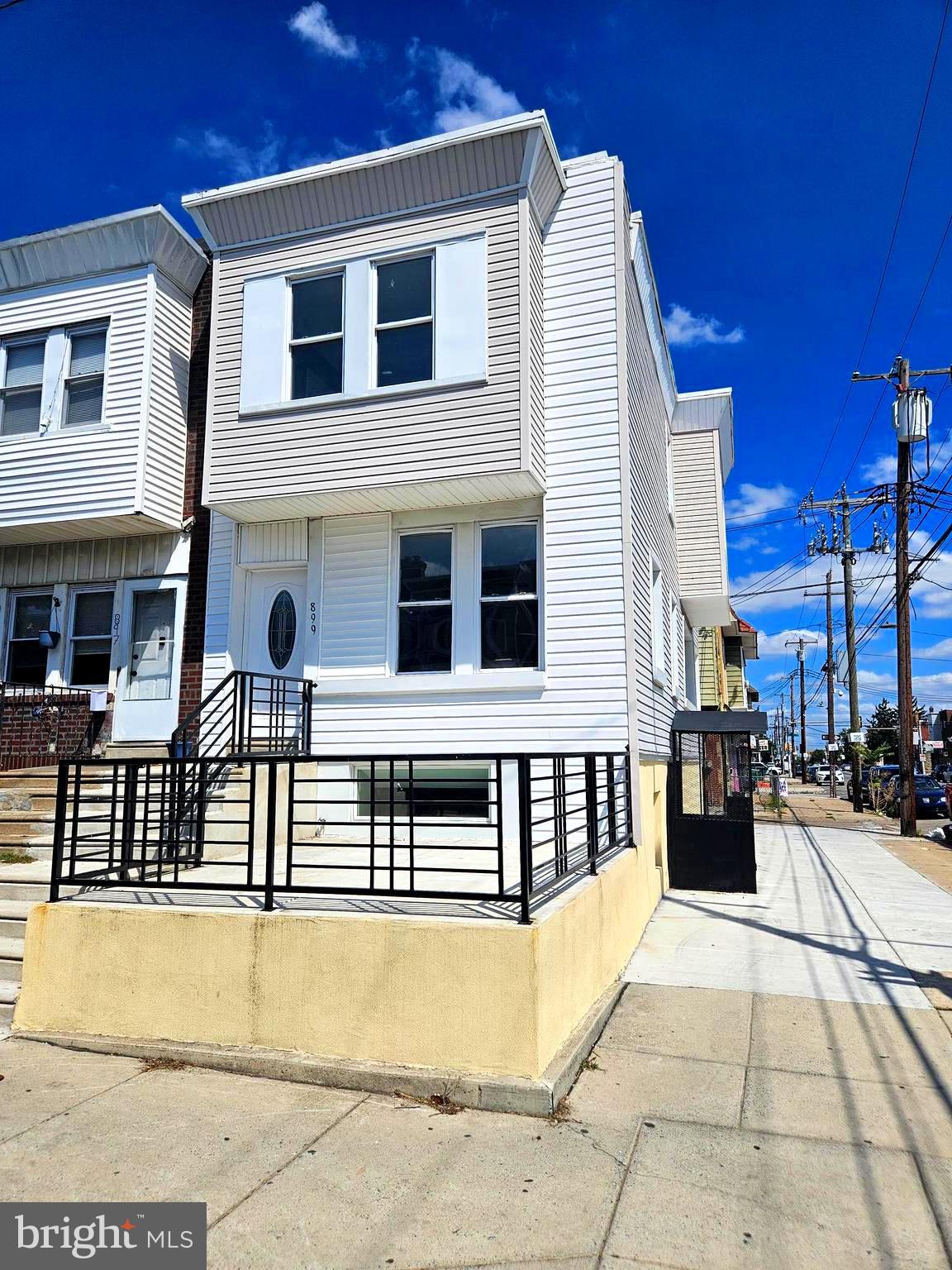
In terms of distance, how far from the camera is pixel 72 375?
10875 millimetres

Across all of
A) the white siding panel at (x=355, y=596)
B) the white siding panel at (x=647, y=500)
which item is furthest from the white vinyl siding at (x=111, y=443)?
the white siding panel at (x=647, y=500)

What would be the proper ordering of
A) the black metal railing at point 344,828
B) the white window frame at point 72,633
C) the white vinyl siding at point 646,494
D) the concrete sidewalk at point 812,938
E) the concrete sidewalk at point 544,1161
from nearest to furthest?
the concrete sidewalk at point 544,1161
the black metal railing at point 344,828
the concrete sidewalk at point 812,938
the white vinyl siding at point 646,494
the white window frame at point 72,633

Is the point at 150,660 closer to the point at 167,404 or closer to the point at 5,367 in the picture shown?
the point at 167,404

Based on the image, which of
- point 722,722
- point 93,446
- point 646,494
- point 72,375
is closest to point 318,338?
point 93,446

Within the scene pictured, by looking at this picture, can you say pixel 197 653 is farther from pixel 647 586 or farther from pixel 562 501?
pixel 647 586

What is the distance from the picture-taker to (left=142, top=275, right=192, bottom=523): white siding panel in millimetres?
10414

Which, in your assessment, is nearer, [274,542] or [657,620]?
[274,542]

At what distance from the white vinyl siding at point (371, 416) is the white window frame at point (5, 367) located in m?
2.70

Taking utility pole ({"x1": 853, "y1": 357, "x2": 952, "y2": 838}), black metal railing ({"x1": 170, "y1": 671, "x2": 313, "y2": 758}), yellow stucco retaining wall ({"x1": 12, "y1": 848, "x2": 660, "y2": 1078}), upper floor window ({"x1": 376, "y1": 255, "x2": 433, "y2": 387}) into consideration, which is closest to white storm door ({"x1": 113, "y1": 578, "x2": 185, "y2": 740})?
black metal railing ({"x1": 170, "y1": 671, "x2": 313, "y2": 758})

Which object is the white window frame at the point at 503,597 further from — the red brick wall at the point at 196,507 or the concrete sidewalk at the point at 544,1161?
the concrete sidewalk at the point at 544,1161

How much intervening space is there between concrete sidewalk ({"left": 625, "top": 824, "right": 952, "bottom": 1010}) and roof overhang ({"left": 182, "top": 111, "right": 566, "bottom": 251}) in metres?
7.73

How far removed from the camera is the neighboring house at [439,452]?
8.81 metres

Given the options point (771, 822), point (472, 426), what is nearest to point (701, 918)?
point (472, 426)

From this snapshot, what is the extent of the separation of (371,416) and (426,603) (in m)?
2.09
